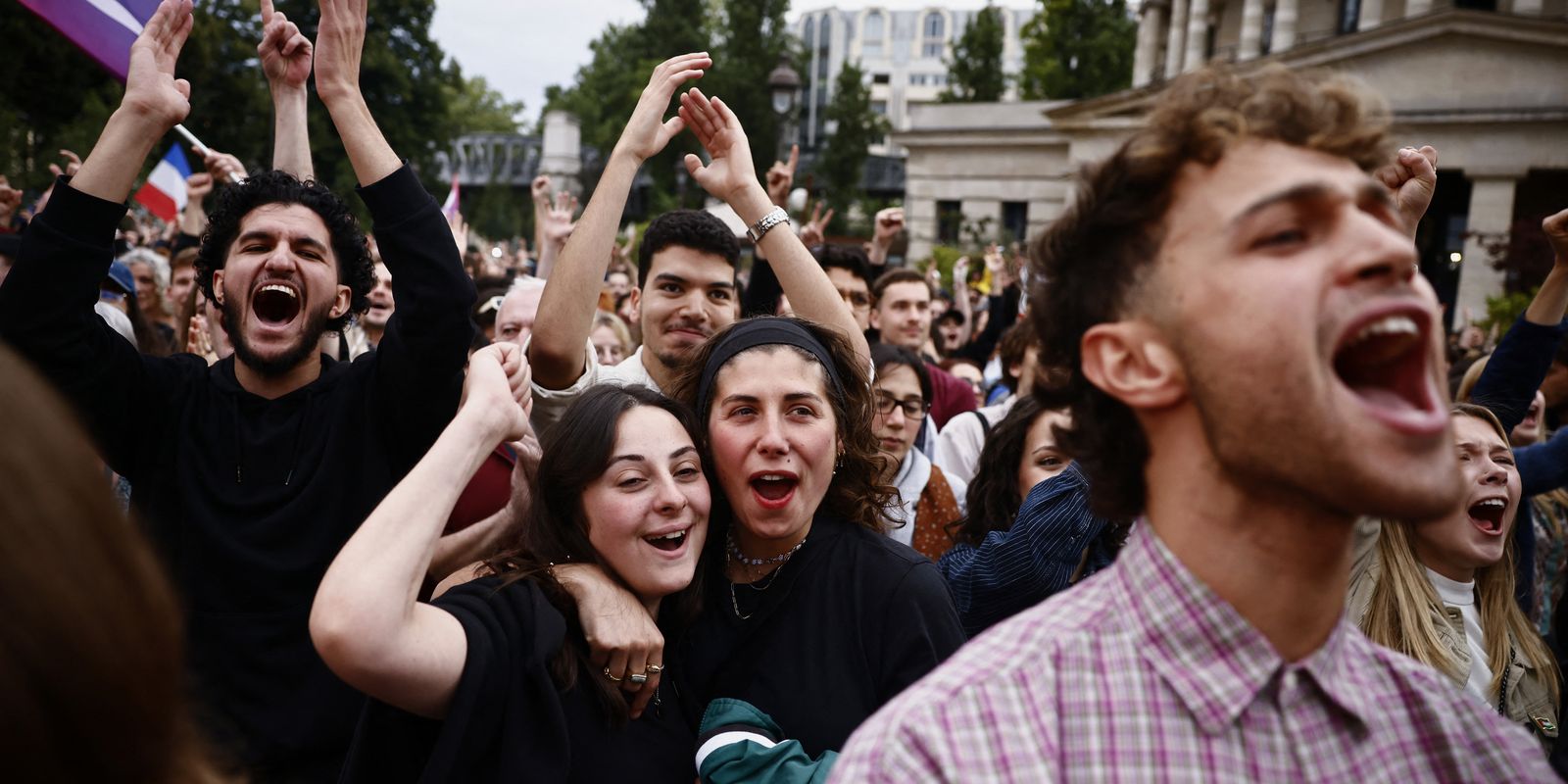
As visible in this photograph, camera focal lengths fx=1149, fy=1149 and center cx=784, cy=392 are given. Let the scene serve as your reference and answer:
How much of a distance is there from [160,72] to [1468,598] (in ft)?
13.0

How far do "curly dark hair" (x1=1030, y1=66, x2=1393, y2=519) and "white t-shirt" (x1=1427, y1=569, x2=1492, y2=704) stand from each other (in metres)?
2.15

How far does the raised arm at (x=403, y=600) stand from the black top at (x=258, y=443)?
700 mm

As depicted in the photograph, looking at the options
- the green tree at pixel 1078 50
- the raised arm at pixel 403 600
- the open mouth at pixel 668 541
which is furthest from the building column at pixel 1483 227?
the raised arm at pixel 403 600

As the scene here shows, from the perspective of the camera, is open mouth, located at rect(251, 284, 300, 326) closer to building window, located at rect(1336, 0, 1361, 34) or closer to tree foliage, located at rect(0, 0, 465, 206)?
tree foliage, located at rect(0, 0, 465, 206)

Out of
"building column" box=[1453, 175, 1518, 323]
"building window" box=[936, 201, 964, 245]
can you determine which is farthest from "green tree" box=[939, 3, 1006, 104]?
"building column" box=[1453, 175, 1518, 323]

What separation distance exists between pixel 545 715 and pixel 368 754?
357mm

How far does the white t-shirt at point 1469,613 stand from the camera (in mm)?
3281

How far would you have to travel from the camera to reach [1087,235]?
5.68 feet

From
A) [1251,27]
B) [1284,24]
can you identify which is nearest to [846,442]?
[1284,24]

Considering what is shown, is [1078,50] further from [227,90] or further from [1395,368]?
[1395,368]

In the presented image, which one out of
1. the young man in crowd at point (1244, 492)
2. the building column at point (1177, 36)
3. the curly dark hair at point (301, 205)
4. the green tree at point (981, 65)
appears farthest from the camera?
the green tree at point (981, 65)

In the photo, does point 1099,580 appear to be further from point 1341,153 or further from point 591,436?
point 591,436

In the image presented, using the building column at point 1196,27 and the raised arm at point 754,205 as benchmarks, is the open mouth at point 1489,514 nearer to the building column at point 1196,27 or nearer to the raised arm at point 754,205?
the raised arm at point 754,205

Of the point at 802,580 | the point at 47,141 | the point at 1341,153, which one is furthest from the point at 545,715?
the point at 47,141
